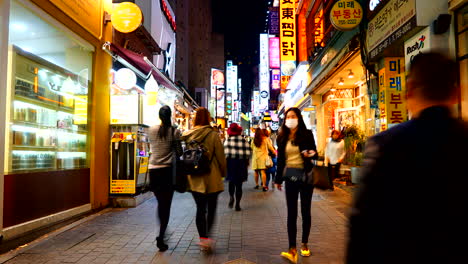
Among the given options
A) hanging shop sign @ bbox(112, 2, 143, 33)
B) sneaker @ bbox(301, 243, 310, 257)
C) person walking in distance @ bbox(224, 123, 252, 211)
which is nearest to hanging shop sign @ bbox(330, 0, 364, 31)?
person walking in distance @ bbox(224, 123, 252, 211)

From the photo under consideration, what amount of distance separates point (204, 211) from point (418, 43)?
5.55 m

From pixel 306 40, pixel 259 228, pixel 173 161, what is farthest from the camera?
pixel 306 40

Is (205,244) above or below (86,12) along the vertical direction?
below

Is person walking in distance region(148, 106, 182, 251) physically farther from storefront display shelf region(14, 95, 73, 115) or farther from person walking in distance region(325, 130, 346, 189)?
person walking in distance region(325, 130, 346, 189)

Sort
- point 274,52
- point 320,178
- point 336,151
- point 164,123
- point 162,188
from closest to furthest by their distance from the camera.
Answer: point 320,178, point 162,188, point 164,123, point 336,151, point 274,52

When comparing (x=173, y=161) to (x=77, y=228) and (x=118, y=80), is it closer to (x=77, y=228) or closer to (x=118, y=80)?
(x=77, y=228)

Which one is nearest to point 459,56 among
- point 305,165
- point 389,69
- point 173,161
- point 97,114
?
point 389,69

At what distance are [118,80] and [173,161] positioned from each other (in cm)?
478

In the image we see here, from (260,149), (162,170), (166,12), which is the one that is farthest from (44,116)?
(166,12)

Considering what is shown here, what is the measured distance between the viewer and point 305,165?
4453mm

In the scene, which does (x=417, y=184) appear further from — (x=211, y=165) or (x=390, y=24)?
(x=390, y=24)

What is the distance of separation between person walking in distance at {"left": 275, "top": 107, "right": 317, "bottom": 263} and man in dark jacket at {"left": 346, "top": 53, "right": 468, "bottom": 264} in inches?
115

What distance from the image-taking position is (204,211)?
15.5 feet

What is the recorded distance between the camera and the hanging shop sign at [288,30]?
1897 cm
